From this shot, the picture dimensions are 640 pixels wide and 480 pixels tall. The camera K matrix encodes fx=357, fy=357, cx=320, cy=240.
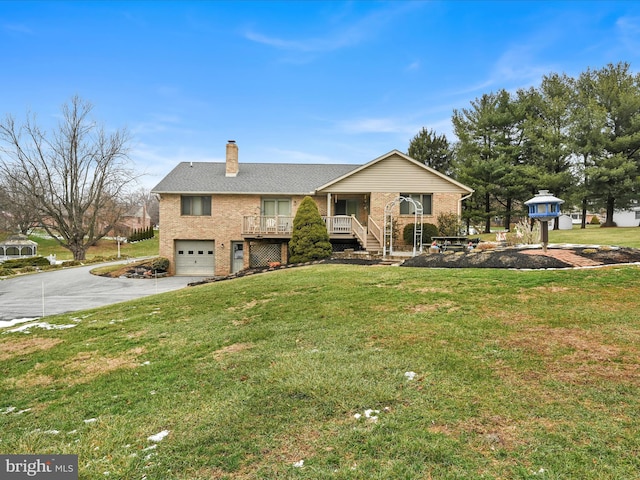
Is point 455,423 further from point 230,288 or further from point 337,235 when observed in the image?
point 337,235

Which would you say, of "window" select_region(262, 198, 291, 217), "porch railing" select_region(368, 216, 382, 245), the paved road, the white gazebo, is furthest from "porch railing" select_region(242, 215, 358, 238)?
the white gazebo

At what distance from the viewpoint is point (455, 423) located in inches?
122

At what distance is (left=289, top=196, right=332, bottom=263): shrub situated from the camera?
1628 centimetres

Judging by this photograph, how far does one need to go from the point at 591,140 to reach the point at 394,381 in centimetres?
3133

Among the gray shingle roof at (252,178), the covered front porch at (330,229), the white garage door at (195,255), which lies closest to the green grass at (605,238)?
the covered front porch at (330,229)

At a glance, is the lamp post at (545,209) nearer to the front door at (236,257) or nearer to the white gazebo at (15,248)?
the front door at (236,257)

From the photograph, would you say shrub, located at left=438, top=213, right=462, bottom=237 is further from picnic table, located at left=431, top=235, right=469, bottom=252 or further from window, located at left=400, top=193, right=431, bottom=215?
picnic table, located at left=431, top=235, right=469, bottom=252

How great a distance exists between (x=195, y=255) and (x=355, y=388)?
19.2m

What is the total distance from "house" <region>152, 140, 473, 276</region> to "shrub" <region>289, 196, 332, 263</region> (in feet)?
6.25

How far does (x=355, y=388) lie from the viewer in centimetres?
383

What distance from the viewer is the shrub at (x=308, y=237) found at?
16.3 meters

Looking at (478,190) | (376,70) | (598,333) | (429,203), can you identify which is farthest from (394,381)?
(478,190)

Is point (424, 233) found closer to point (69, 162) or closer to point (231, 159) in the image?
point (231, 159)

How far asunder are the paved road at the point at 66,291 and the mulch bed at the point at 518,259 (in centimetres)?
1111
